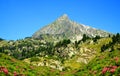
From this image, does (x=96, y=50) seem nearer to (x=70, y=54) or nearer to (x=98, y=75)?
(x=70, y=54)

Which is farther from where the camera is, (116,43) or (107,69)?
(116,43)

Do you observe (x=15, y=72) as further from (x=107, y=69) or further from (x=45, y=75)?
(x=107, y=69)

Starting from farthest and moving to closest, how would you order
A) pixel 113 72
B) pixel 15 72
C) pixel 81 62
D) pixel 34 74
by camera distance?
pixel 81 62, pixel 34 74, pixel 15 72, pixel 113 72

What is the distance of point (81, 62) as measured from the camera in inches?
6186

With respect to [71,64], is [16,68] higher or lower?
lower

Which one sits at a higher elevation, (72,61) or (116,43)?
(116,43)

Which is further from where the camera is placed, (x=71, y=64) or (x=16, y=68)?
(x=71, y=64)

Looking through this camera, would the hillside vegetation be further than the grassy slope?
No

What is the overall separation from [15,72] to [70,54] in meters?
152

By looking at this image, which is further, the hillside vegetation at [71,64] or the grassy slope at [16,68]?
the grassy slope at [16,68]

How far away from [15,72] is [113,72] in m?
19.6

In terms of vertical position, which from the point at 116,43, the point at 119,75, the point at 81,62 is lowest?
the point at 119,75

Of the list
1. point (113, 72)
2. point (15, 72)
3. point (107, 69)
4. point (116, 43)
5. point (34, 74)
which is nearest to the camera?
point (113, 72)

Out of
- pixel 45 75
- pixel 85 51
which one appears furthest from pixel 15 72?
pixel 85 51
